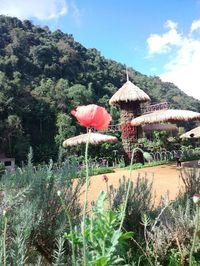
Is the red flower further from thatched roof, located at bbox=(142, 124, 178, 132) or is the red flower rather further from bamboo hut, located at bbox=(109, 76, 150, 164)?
thatched roof, located at bbox=(142, 124, 178, 132)

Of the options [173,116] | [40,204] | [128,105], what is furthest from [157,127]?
[40,204]

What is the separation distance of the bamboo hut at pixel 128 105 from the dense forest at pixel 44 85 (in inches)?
456

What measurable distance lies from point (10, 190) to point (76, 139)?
12883mm

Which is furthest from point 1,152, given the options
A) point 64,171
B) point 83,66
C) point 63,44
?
point 64,171

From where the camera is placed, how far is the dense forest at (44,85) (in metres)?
28.9

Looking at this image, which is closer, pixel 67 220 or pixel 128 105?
pixel 67 220

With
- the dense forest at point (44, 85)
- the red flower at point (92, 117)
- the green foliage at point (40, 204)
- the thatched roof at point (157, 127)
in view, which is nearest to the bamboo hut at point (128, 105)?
the thatched roof at point (157, 127)

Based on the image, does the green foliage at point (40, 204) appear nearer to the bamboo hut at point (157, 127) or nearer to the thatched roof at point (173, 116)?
the thatched roof at point (173, 116)

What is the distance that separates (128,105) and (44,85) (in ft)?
65.7

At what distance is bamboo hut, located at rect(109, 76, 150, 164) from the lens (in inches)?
631

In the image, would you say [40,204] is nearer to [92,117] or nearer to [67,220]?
[67,220]

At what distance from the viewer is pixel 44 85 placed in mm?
35500

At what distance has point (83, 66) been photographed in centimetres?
4359

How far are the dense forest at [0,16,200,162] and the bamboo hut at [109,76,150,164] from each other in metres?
11.6
